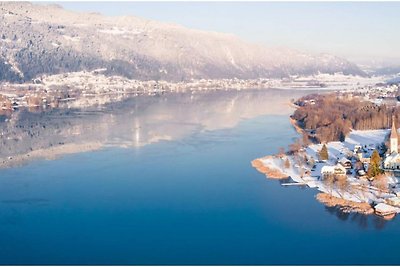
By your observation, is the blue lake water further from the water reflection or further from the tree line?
the tree line

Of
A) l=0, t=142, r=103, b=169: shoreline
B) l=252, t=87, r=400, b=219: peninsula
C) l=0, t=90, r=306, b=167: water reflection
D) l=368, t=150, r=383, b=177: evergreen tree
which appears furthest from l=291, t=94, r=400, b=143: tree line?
l=0, t=142, r=103, b=169: shoreline

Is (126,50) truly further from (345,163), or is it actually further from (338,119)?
(345,163)

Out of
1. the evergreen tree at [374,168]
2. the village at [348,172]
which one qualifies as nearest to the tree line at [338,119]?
the village at [348,172]

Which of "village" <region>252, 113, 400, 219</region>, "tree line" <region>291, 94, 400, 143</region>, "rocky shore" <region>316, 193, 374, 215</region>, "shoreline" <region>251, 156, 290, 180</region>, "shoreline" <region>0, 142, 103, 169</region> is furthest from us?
"tree line" <region>291, 94, 400, 143</region>

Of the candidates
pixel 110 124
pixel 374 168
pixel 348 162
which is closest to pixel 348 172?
pixel 348 162

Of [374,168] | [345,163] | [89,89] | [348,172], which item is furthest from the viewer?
[89,89]

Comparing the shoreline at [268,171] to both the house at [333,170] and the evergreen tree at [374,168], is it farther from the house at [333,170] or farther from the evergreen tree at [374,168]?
the evergreen tree at [374,168]

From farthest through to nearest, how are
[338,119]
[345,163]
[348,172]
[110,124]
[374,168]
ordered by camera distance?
[110,124] → [338,119] → [345,163] → [348,172] → [374,168]
